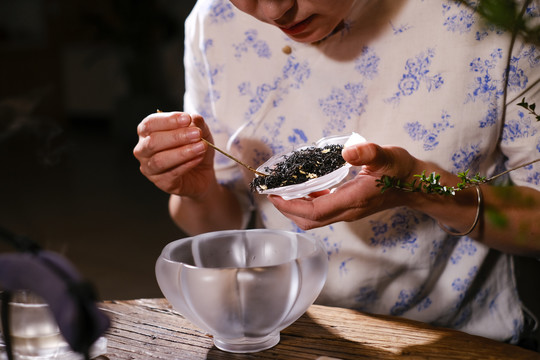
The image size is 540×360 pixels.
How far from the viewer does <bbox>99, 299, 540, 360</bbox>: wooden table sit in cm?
94

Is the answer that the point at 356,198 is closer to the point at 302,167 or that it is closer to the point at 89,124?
the point at 302,167

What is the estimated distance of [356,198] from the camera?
3.55 ft

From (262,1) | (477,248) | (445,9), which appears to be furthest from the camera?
(477,248)

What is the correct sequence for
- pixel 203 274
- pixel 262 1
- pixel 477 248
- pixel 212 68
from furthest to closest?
pixel 212 68 → pixel 477 248 → pixel 262 1 → pixel 203 274

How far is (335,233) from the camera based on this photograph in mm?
1410

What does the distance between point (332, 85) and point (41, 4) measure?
24.9 feet

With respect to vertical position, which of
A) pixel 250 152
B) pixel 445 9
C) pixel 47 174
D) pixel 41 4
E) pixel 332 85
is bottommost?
pixel 47 174

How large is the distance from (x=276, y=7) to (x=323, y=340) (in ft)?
1.93

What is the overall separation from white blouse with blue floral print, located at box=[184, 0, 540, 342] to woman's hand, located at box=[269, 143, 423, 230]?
246mm

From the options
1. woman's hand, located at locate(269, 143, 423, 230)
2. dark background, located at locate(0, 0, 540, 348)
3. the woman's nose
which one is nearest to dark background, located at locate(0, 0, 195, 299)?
dark background, located at locate(0, 0, 540, 348)

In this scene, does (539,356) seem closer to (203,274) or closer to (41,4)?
(203,274)

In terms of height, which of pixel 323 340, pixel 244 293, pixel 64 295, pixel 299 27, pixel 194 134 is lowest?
pixel 323 340

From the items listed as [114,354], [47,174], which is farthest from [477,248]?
[47,174]

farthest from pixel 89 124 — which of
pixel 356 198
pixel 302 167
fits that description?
pixel 356 198
